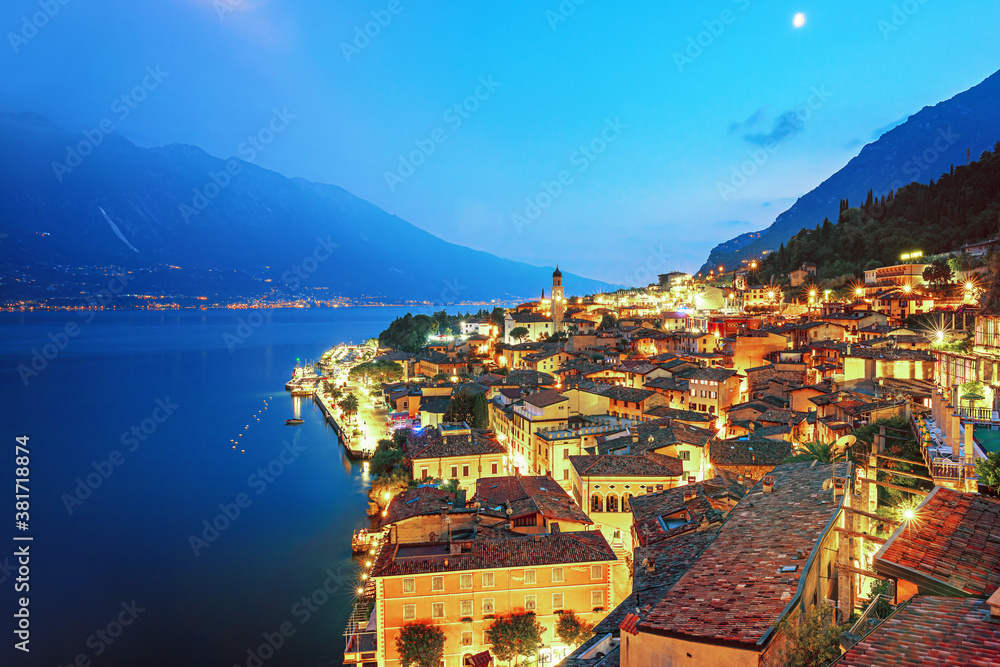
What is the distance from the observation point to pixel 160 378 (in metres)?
68.8

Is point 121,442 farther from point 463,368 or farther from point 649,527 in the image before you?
point 649,527

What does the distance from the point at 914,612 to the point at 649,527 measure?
26.6 feet

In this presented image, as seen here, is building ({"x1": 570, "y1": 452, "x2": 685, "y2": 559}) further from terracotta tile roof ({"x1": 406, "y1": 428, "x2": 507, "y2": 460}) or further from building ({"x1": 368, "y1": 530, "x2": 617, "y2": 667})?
terracotta tile roof ({"x1": 406, "y1": 428, "x2": 507, "y2": 460})

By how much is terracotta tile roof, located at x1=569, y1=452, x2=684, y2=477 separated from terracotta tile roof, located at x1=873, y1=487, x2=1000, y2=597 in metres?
11.3

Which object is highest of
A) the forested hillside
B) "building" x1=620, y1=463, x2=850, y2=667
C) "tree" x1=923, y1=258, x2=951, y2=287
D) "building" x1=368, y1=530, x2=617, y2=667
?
the forested hillside

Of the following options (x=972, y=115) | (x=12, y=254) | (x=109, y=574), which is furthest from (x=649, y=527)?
(x=12, y=254)

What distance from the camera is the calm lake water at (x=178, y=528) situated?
1728 cm

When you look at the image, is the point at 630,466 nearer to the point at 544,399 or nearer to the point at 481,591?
the point at 481,591

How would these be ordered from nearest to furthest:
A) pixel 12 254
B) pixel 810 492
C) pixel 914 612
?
pixel 914 612 → pixel 810 492 → pixel 12 254

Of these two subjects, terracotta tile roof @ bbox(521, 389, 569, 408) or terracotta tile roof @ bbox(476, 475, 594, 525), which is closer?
terracotta tile roof @ bbox(476, 475, 594, 525)

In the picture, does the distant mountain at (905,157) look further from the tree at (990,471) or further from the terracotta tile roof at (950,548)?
the terracotta tile roof at (950,548)

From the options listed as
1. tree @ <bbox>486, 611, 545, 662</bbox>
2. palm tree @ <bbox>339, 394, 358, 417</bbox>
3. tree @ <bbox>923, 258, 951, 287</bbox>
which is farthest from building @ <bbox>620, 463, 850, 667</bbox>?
palm tree @ <bbox>339, 394, 358, 417</bbox>

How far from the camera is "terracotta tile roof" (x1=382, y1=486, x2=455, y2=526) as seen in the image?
15.0 m

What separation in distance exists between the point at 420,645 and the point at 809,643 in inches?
379
